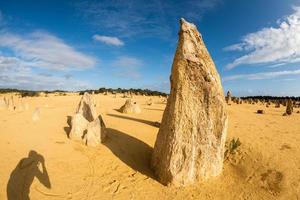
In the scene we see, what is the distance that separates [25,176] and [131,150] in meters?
4.23

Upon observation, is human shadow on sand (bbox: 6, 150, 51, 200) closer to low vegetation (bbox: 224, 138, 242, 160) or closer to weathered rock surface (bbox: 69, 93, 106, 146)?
weathered rock surface (bbox: 69, 93, 106, 146)

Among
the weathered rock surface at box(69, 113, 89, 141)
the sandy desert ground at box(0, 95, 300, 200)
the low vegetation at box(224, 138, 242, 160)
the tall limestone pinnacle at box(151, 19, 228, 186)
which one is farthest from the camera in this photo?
the weathered rock surface at box(69, 113, 89, 141)

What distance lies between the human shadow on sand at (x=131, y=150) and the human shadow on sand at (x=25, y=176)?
2.91 meters

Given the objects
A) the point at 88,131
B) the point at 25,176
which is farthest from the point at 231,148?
the point at 25,176

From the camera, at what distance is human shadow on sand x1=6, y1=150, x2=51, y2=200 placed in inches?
284

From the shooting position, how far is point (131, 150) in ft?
35.1

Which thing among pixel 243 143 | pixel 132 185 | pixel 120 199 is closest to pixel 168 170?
pixel 132 185

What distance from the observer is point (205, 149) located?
854 cm

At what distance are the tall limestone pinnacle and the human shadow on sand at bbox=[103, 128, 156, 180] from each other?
4.07 ft

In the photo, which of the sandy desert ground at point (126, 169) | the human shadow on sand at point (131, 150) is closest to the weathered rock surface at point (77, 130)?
the sandy desert ground at point (126, 169)

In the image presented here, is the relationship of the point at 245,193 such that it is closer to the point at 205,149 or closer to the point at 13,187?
the point at 205,149

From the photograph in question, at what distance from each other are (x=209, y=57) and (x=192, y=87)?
4.59ft

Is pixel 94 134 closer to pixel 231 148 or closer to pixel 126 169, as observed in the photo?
pixel 126 169

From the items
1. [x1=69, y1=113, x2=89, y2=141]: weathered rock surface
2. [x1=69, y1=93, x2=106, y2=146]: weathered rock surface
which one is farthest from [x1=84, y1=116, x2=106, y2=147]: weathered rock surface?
[x1=69, y1=113, x2=89, y2=141]: weathered rock surface
